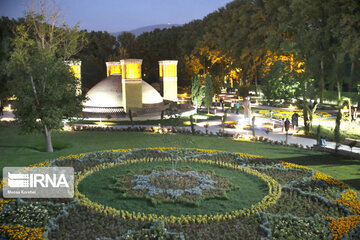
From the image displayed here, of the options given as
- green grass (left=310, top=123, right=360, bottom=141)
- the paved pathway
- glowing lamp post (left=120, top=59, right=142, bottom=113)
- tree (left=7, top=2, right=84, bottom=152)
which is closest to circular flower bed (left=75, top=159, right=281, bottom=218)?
tree (left=7, top=2, right=84, bottom=152)

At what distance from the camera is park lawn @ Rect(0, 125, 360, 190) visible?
1423cm

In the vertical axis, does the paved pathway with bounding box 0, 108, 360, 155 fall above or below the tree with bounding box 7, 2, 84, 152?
below

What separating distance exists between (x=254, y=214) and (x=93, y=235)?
439 centimetres

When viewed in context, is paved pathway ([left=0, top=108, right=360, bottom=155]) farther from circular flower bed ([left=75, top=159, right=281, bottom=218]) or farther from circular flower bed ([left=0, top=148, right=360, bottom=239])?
circular flower bed ([left=75, top=159, right=281, bottom=218])

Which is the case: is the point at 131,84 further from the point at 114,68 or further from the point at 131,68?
the point at 114,68

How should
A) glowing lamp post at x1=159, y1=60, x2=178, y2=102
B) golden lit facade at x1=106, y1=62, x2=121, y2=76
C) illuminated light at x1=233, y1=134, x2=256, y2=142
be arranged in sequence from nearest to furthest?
1. illuminated light at x1=233, y1=134, x2=256, y2=142
2. golden lit facade at x1=106, y1=62, x2=121, y2=76
3. glowing lamp post at x1=159, y1=60, x2=178, y2=102

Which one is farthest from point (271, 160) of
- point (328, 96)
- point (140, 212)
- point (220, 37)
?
point (220, 37)

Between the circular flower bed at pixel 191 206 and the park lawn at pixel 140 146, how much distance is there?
50.0 inches

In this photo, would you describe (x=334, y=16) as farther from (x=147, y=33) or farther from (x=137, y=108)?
(x=147, y=33)

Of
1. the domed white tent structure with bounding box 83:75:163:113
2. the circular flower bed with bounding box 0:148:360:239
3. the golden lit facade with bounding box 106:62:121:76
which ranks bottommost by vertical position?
the circular flower bed with bounding box 0:148:360:239

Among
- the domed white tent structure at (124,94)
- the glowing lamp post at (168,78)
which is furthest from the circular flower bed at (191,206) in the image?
the glowing lamp post at (168,78)

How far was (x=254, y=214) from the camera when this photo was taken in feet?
31.6

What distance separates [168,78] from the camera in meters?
37.5

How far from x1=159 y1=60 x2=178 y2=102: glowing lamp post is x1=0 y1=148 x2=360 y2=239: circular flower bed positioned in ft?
76.8
